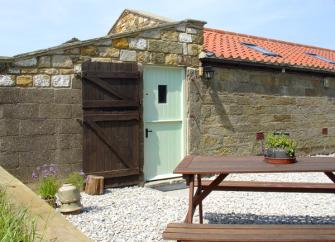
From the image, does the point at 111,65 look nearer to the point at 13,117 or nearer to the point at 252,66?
the point at 13,117

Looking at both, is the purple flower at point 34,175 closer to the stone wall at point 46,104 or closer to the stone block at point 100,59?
the stone wall at point 46,104

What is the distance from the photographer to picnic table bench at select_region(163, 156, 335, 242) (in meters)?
3.05

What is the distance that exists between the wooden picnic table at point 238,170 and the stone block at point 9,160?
275 cm

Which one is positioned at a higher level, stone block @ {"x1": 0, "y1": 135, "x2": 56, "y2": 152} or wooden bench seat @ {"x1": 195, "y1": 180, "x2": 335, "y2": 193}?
stone block @ {"x1": 0, "y1": 135, "x2": 56, "y2": 152}

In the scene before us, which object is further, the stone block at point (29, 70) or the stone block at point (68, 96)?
the stone block at point (68, 96)

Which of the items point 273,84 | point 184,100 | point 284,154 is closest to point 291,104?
point 273,84

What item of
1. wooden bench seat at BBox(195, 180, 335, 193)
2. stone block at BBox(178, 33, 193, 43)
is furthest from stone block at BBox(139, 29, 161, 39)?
wooden bench seat at BBox(195, 180, 335, 193)

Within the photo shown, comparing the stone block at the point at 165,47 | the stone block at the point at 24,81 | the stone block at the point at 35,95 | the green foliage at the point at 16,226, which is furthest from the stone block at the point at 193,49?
the green foliage at the point at 16,226

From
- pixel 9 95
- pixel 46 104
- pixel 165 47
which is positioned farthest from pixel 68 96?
pixel 165 47

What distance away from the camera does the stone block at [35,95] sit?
6.04m

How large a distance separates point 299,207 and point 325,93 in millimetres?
6113

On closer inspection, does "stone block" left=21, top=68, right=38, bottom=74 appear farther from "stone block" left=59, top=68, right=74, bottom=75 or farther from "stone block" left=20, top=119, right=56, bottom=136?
"stone block" left=20, top=119, right=56, bottom=136

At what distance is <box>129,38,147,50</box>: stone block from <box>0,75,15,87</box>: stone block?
2098 mm

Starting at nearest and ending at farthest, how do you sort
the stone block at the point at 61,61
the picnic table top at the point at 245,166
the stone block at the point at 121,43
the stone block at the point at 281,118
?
1. the picnic table top at the point at 245,166
2. the stone block at the point at 61,61
3. the stone block at the point at 121,43
4. the stone block at the point at 281,118
